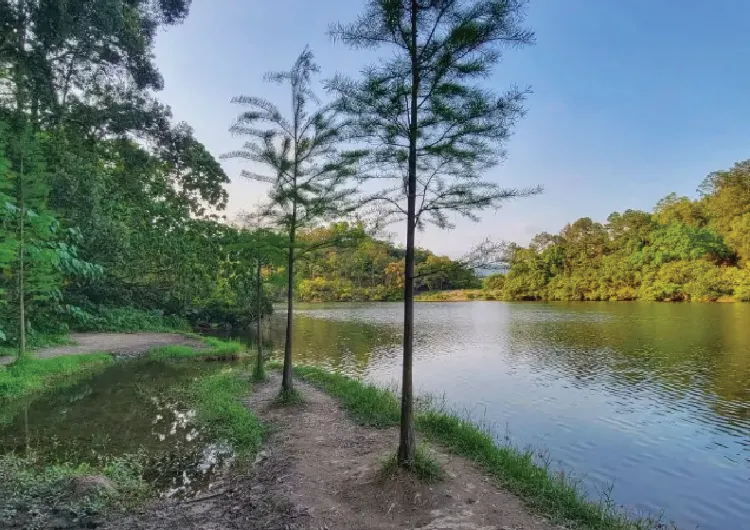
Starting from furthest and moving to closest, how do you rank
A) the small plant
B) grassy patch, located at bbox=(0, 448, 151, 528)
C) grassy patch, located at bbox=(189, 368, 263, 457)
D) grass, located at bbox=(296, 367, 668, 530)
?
grassy patch, located at bbox=(189, 368, 263, 457)
the small plant
grass, located at bbox=(296, 367, 668, 530)
grassy patch, located at bbox=(0, 448, 151, 528)

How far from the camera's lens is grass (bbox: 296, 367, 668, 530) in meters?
5.28

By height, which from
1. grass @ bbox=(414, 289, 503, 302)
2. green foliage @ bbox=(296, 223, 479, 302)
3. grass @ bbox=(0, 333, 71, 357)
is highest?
green foliage @ bbox=(296, 223, 479, 302)

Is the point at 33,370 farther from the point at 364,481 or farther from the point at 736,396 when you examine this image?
the point at 736,396

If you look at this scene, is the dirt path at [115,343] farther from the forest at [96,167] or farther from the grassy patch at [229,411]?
the grassy patch at [229,411]

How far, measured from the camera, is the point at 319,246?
10070 millimetres

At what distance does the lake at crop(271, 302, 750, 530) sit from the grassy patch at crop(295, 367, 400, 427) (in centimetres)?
277

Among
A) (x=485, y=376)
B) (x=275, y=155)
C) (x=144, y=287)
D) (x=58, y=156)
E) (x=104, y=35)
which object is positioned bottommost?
(x=485, y=376)

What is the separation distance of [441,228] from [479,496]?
11.9 ft

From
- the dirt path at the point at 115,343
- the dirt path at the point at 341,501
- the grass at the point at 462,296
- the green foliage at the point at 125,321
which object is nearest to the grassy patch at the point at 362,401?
the dirt path at the point at 341,501

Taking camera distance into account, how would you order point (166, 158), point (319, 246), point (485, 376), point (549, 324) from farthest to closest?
1. point (549, 324)
2. point (485, 376)
3. point (166, 158)
4. point (319, 246)

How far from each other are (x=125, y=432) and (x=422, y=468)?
6.78 metres

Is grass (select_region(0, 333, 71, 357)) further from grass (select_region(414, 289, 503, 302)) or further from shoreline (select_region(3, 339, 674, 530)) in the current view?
grass (select_region(414, 289, 503, 302))

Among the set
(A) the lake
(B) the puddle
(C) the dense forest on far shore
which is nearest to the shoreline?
(B) the puddle

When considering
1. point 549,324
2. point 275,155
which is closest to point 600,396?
point 275,155
